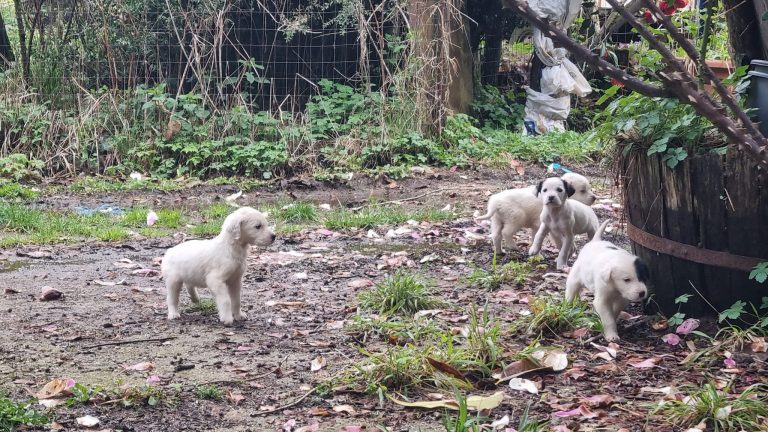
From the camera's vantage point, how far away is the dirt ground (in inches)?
187

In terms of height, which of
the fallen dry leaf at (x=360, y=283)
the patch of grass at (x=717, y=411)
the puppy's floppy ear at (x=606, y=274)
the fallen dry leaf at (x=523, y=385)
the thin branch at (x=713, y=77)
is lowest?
the fallen dry leaf at (x=360, y=283)

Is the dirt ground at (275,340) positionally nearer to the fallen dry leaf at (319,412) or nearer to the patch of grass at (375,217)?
the fallen dry leaf at (319,412)

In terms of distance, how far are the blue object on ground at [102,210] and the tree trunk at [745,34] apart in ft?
22.9

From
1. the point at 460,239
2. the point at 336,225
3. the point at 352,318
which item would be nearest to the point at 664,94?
the point at 352,318

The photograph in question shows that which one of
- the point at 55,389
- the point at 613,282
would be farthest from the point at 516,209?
the point at 55,389

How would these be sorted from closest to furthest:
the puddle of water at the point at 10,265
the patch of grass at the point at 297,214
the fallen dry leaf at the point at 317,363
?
1. the fallen dry leaf at the point at 317,363
2. the puddle of water at the point at 10,265
3. the patch of grass at the point at 297,214

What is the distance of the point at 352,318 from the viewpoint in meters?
6.49

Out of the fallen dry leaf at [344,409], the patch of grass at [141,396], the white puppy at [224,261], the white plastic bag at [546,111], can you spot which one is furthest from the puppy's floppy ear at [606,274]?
the white plastic bag at [546,111]

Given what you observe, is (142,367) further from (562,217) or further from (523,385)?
(562,217)

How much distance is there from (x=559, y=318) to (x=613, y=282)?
0.41 meters

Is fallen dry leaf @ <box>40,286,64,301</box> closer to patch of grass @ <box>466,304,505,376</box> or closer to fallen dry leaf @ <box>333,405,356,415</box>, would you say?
fallen dry leaf @ <box>333,405,356,415</box>

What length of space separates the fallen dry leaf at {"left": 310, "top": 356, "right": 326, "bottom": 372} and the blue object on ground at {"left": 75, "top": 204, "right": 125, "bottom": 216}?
19.6ft

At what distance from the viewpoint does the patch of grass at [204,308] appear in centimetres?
685

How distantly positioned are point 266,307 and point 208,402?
6.88 ft
